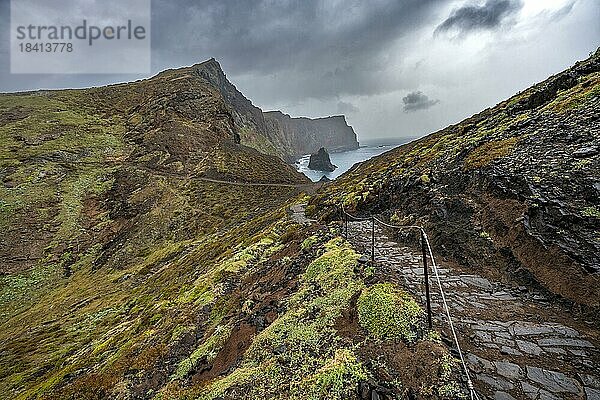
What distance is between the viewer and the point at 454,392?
4848mm

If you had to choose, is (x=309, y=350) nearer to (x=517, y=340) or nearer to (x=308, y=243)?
(x=517, y=340)

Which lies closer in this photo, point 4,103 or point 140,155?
point 140,155

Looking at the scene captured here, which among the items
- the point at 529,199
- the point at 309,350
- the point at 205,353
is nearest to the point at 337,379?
the point at 309,350

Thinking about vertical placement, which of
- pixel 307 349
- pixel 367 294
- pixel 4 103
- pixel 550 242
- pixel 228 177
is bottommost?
pixel 307 349

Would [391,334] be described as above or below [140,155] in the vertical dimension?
below

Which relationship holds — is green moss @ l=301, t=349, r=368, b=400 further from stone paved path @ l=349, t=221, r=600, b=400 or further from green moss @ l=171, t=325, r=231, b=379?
green moss @ l=171, t=325, r=231, b=379

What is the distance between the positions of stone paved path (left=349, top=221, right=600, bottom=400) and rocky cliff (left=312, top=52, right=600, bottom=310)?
772mm

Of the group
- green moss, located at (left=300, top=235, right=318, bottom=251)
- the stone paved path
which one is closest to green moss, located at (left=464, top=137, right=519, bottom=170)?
the stone paved path

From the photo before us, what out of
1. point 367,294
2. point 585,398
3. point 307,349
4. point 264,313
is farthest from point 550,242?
point 264,313

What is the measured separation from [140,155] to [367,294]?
223 ft

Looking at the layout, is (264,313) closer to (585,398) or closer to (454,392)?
(454,392)

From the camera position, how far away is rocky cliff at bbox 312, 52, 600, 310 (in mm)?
7379

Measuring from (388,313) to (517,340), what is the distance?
2.50m

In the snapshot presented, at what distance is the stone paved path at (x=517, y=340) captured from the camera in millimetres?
4914
